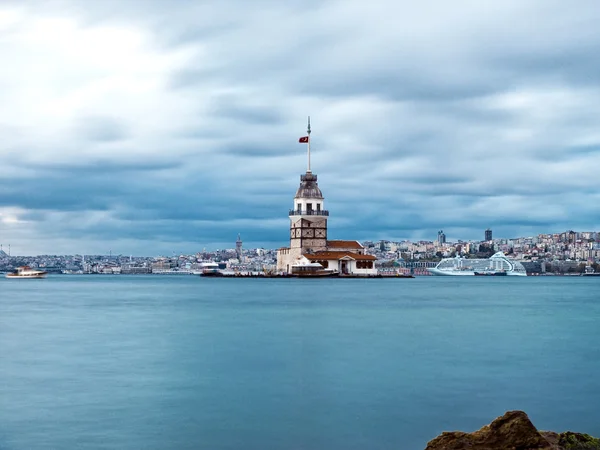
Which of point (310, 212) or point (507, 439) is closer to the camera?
point (507, 439)

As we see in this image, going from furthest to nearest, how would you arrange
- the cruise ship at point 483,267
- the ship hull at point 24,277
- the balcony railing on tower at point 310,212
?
the cruise ship at point 483,267 → the ship hull at point 24,277 → the balcony railing on tower at point 310,212

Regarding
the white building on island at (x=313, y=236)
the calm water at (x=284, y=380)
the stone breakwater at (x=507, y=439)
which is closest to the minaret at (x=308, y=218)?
the white building on island at (x=313, y=236)

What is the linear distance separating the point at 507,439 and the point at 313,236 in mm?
91555

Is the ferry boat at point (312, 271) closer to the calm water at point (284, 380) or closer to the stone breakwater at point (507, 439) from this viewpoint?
the calm water at point (284, 380)

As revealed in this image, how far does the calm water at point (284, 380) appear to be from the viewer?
15258mm

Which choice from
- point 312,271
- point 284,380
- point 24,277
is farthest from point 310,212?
point 284,380

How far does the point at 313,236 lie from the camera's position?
102 meters

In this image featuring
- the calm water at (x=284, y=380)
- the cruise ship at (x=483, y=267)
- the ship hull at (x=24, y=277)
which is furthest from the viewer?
the cruise ship at (x=483, y=267)

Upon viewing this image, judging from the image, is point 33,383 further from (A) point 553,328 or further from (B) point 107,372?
(A) point 553,328

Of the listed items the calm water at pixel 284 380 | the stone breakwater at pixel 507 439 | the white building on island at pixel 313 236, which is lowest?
the calm water at pixel 284 380

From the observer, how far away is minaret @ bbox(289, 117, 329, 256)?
102 meters

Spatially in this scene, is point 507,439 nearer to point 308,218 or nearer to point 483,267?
point 308,218

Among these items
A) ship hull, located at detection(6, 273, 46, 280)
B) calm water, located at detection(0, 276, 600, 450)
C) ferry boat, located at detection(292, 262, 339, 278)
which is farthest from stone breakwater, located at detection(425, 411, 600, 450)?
ship hull, located at detection(6, 273, 46, 280)

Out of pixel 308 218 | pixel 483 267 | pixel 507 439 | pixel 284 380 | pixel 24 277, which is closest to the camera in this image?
pixel 507 439
